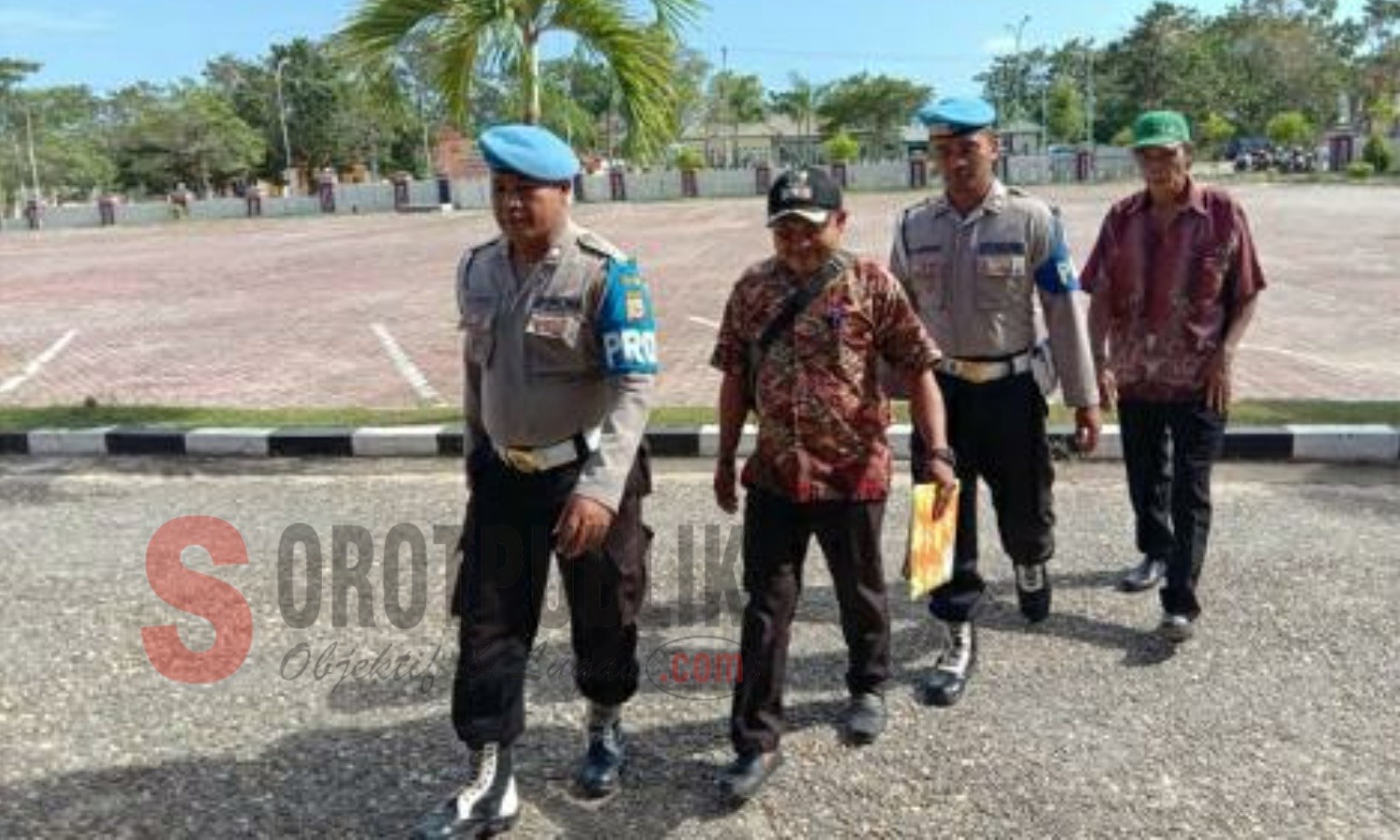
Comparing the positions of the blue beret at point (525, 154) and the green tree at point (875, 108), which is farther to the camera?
the green tree at point (875, 108)

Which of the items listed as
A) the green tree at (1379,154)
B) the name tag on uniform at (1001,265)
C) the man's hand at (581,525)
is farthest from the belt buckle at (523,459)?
the green tree at (1379,154)

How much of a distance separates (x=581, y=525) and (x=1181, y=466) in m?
2.34

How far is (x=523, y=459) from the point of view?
321 cm

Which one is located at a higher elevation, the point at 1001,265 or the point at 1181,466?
the point at 1001,265

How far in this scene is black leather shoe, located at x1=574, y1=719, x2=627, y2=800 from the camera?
3.41 metres

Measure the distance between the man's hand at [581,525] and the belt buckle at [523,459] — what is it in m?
0.15

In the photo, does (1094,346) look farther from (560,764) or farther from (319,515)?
(319,515)

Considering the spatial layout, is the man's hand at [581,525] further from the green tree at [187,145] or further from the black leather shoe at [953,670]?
the green tree at [187,145]

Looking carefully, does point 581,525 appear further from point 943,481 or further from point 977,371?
point 977,371

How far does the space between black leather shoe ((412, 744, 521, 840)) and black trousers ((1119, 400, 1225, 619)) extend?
7.67 feet

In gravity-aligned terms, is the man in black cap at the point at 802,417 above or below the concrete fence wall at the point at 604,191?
below

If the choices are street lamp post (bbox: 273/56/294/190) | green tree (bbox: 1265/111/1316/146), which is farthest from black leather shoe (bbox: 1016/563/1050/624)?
street lamp post (bbox: 273/56/294/190)

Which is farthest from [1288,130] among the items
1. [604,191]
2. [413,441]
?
[413,441]

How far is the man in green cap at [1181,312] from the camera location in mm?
4297
